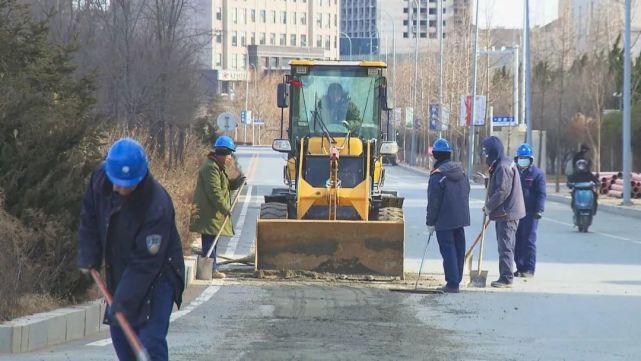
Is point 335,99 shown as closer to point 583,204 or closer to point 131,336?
point 583,204

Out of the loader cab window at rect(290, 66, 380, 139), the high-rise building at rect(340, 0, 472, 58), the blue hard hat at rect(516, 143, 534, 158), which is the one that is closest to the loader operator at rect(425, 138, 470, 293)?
the blue hard hat at rect(516, 143, 534, 158)

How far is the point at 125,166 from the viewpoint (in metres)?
6.70

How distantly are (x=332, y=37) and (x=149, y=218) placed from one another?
163 m

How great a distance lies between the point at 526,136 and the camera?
4916 cm

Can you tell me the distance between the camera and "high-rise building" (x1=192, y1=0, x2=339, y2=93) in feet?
518

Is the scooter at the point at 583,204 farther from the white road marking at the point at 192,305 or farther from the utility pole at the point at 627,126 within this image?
the white road marking at the point at 192,305

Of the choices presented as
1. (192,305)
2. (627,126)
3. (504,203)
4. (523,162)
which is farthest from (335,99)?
(627,126)

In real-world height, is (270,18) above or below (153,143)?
above

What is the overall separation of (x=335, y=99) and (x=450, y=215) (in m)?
5.69

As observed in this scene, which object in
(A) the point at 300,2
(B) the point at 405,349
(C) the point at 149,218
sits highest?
(A) the point at 300,2

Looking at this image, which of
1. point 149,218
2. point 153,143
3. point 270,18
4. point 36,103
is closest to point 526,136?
point 153,143

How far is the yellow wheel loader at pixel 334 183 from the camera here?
54.1 ft

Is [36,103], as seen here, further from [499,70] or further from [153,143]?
[499,70]

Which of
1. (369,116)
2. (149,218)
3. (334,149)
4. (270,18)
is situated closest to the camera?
(149,218)
